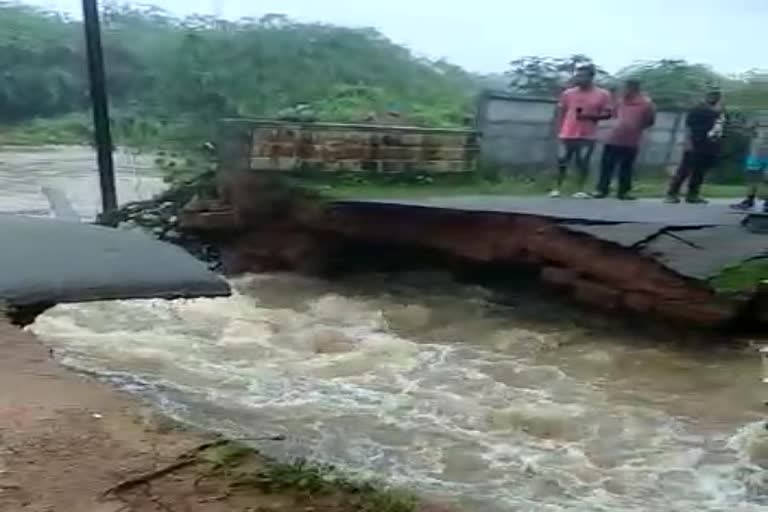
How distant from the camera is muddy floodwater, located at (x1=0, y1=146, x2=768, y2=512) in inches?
231

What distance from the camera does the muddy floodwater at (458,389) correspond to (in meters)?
5.86

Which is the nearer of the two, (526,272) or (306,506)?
(306,506)

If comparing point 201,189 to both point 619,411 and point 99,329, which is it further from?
point 619,411

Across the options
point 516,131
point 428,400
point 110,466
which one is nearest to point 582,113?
point 516,131

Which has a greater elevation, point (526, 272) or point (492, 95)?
point (492, 95)

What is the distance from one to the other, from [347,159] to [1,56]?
1829cm

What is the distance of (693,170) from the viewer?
35.6 feet

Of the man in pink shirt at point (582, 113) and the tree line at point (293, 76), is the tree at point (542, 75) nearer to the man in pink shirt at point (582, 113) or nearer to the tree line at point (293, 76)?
the tree line at point (293, 76)

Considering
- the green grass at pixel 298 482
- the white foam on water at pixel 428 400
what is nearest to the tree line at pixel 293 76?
the white foam on water at pixel 428 400

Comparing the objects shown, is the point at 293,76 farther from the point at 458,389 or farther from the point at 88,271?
the point at 88,271

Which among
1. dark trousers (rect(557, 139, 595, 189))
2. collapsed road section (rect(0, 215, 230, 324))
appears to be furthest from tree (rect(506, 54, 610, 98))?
collapsed road section (rect(0, 215, 230, 324))

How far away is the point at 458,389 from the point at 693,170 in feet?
15.2

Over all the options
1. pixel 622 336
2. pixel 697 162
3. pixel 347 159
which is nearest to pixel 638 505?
pixel 622 336

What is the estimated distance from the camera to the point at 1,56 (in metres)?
27.4
